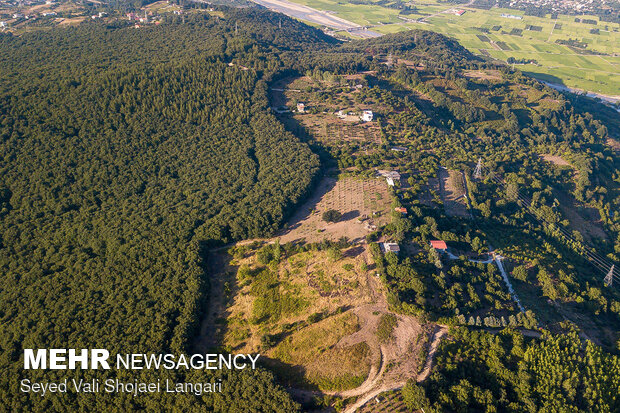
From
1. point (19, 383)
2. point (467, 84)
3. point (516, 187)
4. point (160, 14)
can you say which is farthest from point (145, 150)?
point (160, 14)

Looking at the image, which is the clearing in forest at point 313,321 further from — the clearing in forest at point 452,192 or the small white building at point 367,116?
the small white building at point 367,116

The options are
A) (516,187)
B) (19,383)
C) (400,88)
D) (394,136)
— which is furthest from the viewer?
(400,88)

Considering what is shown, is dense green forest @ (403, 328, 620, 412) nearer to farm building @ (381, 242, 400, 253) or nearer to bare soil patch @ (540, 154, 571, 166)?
farm building @ (381, 242, 400, 253)

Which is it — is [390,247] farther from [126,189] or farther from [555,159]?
[555,159]

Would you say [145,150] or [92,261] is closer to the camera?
[92,261]

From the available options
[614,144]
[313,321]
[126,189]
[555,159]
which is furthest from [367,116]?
[614,144]

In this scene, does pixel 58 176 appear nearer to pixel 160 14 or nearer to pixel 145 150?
pixel 145 150
